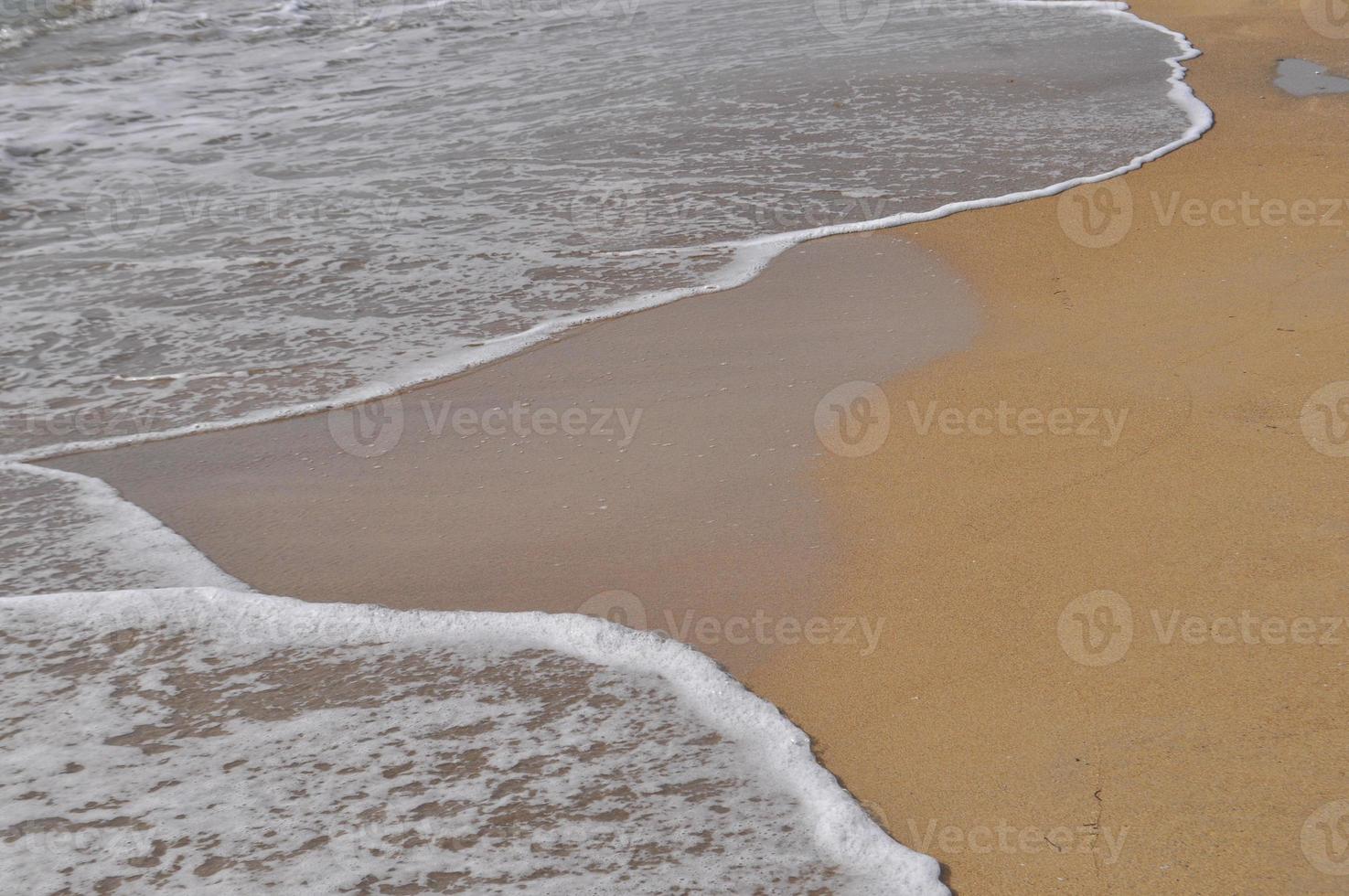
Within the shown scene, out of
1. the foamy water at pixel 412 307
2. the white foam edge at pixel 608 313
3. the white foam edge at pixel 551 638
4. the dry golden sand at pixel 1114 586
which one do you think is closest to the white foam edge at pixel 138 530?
the foamy water at pixel 412 307

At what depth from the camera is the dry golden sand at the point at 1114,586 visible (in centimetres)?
245

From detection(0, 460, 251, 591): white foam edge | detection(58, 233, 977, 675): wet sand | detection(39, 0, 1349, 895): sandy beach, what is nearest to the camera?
detection(39, 0, 1349, 895): sandy beach

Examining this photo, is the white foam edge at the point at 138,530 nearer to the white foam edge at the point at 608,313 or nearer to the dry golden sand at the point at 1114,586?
the white foam edge at the point at 608,313

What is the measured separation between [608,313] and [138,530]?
7.40 ft

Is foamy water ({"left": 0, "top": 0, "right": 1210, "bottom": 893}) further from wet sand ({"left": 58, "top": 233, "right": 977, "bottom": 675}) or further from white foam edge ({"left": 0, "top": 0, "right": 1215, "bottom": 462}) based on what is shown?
wet sand ({"left": 58, "top": 233, "right": 977, "bottom": 675})

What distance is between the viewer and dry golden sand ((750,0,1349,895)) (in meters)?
2.45

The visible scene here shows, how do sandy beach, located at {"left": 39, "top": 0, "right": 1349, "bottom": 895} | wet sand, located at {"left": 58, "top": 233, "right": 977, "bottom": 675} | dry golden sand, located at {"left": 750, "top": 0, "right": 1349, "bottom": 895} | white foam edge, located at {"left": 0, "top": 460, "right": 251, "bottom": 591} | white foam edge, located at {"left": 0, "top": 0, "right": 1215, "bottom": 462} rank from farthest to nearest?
white foam edge, located at {"left": 0, "top": 0, "right": 1215, "bottom": 462} < white foam edge, located at {"left": 0, "top": 460, "right": 251, "bottom": 591} < wet sand, located at {"left": 58, "top": 233, "right": 977, "bottom": 675} < sandy beach, located at {"left": 39, "top": 0, "right": 1349, "bottom": 895} < dry golden sand, located at {"left": 750, "top": 0, "right": 1349, "bottom": 895}

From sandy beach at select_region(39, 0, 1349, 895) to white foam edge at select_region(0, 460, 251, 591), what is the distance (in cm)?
6

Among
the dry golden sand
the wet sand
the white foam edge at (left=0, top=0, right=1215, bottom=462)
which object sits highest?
the white foam edge at (left=0, top=0, right=1215, bottom=462)

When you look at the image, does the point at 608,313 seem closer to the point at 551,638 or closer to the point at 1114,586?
the point at 551,638

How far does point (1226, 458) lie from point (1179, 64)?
664 centimetres

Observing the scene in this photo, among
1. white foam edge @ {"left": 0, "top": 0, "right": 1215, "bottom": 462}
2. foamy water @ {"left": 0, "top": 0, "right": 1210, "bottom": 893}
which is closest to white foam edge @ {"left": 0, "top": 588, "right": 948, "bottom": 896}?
foamy water @ {"left": 0, "top": 0, "right": 1210, "bottom": 893}

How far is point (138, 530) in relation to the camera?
12.4 ft

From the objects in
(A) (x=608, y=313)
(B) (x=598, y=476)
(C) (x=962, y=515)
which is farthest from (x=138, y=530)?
(C) (x=962, y=515)
